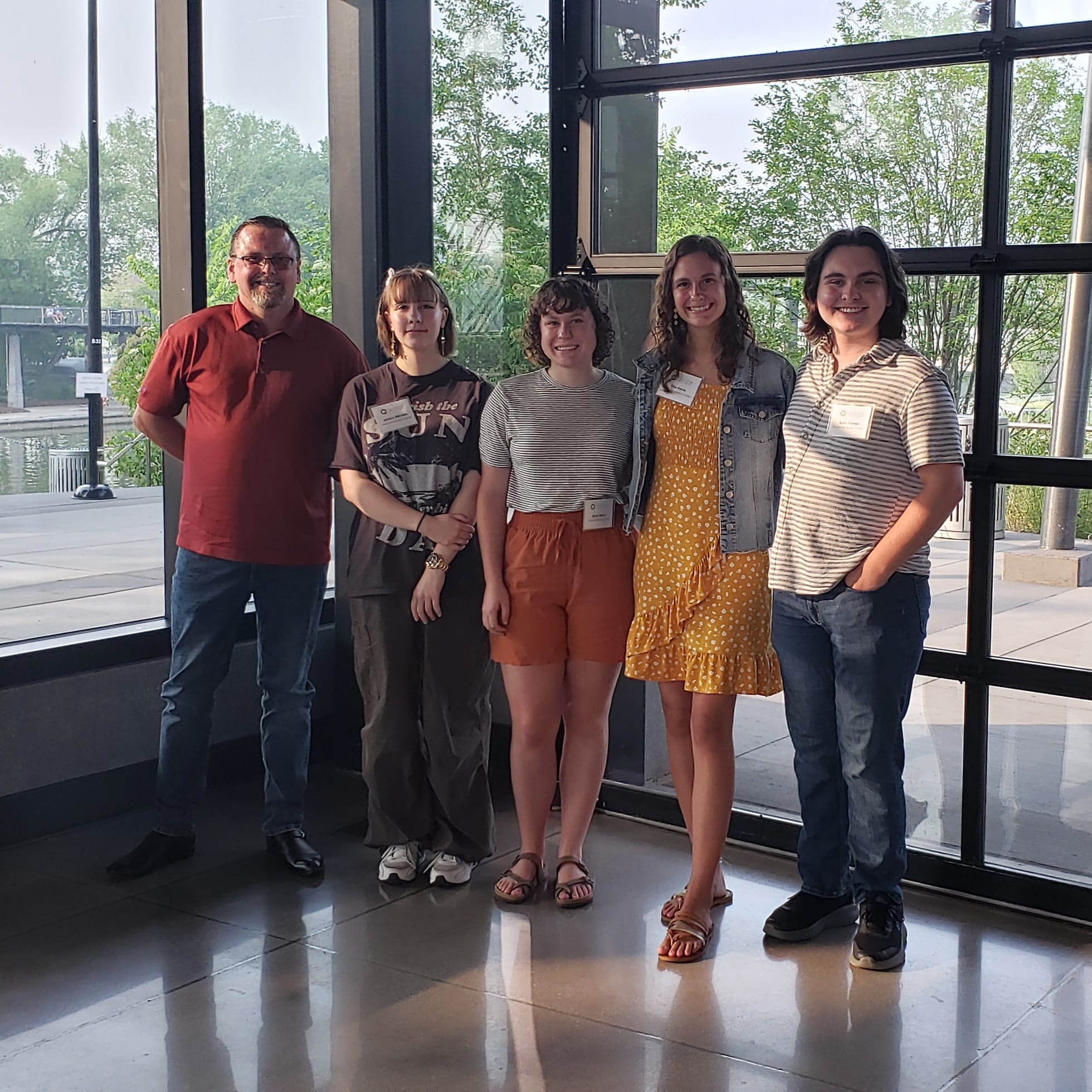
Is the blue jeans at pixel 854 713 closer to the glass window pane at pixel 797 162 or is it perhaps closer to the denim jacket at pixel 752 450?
the denim jacket at pixel 752 450

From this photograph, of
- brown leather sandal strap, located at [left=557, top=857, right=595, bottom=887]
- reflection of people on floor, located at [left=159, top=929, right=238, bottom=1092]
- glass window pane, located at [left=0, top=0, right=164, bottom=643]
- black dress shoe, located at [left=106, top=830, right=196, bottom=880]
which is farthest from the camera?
glass window pane, located at [left=0, top=0, right=164, bottom=643]

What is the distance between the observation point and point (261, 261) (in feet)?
11.9

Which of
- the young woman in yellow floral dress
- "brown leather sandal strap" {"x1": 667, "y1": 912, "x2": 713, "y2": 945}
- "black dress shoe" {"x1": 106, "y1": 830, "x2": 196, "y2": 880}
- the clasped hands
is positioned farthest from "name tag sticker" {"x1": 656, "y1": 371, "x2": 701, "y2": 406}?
"black dress shoe" {"x1": 106, "y1": 830, "x2": 196, "y2": 880}

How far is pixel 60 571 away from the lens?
4102mm

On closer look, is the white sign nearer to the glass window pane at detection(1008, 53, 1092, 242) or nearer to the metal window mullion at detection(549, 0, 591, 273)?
the metal window mullion at detection(549, 0, 591, 273)

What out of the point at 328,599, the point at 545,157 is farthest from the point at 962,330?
the point at 328,599

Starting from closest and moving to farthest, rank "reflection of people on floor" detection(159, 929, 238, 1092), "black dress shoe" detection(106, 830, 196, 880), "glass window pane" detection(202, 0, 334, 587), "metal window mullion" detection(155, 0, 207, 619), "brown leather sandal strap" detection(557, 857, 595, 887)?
"reflection of people on floor" detection(159, 929, 238, 1092), "brown leather sandal strap" detection(557, 857, 595, 887), "black dress shoe" detection(106, 830, 196, 880), "metal window mullion" detection(155, 0, 207, 619), "glass window pane" detection(202, 0, 334, 587)

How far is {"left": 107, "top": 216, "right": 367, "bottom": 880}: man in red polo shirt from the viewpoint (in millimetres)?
3621

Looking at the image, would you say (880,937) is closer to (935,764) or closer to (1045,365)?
(935,764)

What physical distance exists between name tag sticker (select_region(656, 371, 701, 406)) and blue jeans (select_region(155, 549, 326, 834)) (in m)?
1.10

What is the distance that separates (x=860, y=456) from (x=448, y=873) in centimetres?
153

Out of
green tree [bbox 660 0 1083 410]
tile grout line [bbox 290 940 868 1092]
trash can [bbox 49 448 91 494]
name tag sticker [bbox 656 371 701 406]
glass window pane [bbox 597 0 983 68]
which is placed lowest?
tile grout line [bbox 290 940 868 1092]

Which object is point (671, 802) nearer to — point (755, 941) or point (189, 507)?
point (755, 941)

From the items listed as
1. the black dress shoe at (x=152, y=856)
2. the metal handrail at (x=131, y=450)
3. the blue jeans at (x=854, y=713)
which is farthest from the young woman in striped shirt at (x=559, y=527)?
the metal handrail at (x=131, y=450)
